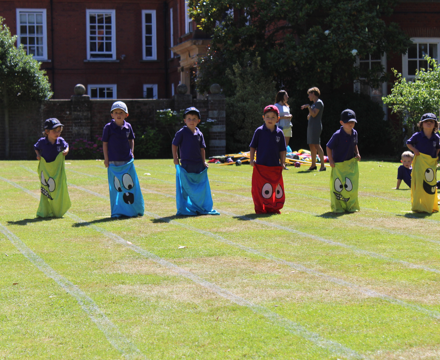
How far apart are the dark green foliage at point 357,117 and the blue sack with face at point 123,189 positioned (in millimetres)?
14743

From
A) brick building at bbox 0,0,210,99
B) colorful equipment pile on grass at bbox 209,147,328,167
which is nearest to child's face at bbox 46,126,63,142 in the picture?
colorful equipment pile on grass at bbox 209,147,328,167

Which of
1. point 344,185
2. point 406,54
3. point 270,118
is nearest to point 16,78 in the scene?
point 406,54

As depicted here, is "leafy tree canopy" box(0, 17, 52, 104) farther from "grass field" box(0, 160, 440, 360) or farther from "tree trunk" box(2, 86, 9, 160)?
"grass field" box(0, 160, 440, 360)

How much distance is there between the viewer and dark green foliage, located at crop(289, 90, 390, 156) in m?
23.7

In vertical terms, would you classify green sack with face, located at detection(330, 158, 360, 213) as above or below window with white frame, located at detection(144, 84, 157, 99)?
below

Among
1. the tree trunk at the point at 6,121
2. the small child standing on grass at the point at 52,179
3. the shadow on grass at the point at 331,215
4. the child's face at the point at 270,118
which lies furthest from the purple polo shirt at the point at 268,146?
the tree trunk at the point at 6,121

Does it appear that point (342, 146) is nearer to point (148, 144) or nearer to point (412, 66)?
point (148, 144)

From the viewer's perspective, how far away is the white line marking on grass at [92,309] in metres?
4.11

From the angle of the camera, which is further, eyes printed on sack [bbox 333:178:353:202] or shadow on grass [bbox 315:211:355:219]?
eyes printed on sack [bbox 333:178:353:202]

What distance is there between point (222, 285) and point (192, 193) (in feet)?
13.5

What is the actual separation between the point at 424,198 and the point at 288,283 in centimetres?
462

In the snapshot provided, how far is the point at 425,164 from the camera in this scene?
31.1 feet

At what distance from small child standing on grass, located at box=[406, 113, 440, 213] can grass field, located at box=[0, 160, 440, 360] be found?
11.8 inches

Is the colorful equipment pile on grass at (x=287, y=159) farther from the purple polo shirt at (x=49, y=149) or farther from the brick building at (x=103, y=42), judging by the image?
the brick building at (x=103, y=42)
